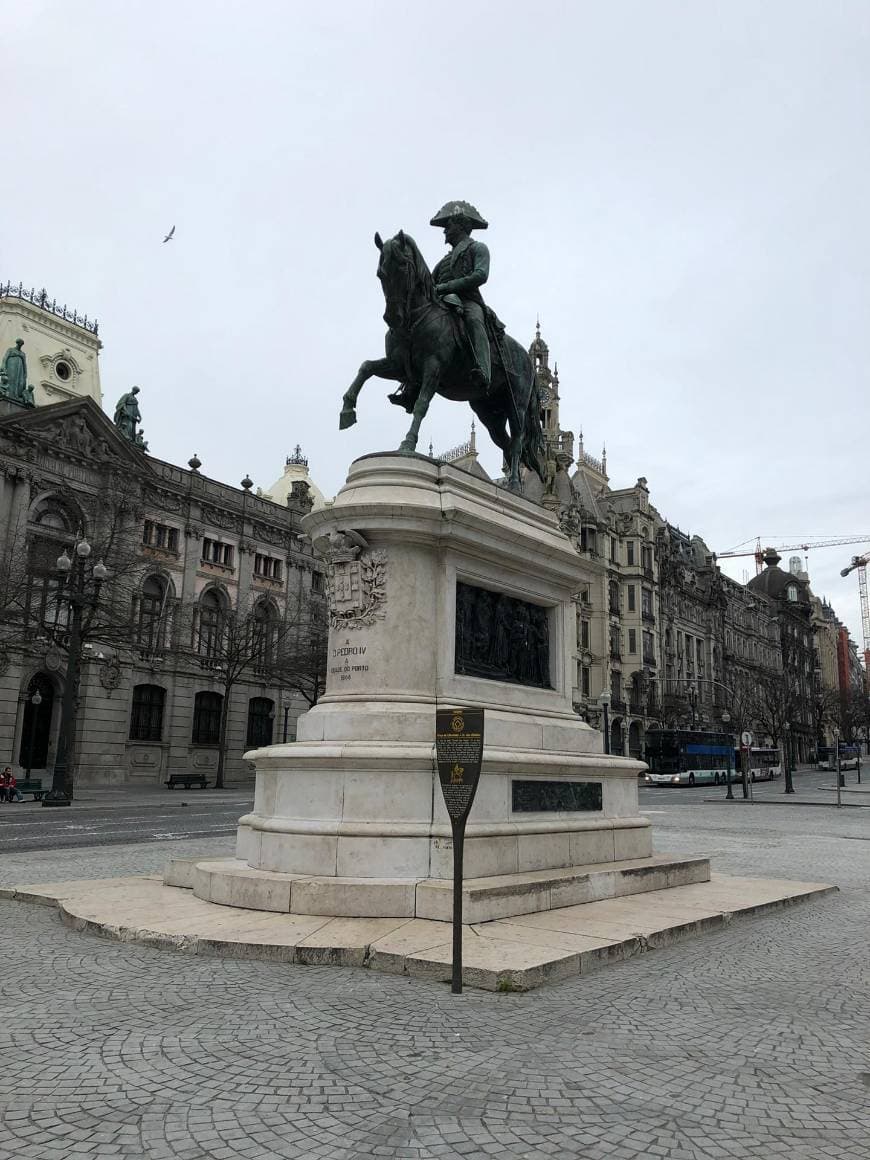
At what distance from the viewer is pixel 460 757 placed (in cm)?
627

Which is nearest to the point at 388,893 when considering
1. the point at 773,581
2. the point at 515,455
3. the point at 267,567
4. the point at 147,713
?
the point at 515,455

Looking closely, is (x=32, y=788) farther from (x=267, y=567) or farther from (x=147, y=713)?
(x=267, y=567)

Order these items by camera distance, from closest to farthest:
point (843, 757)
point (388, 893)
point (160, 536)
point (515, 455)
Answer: point (388, 893) → point (515, 455) → point (160, 536) → point (843, 757)

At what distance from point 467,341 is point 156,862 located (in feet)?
28.3

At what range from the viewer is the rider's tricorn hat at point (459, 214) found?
12.0m

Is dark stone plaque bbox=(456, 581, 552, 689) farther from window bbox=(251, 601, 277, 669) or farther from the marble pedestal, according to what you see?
window bbox=(251, 601, 277, 669)

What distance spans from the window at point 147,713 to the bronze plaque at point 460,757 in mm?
39522

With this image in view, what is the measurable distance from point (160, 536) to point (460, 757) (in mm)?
41942

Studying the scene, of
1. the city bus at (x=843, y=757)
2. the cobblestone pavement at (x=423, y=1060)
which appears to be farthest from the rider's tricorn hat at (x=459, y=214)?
the city bus at (x=843, y=757)

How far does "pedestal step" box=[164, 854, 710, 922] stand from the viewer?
7699 mm

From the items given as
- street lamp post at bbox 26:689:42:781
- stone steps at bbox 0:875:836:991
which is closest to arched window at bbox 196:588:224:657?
street lamp post at bbox 26:689:42:781

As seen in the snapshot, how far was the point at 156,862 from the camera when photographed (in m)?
13.3

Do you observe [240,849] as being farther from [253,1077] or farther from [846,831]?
[846,831]

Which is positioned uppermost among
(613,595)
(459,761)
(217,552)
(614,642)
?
(613,595)
